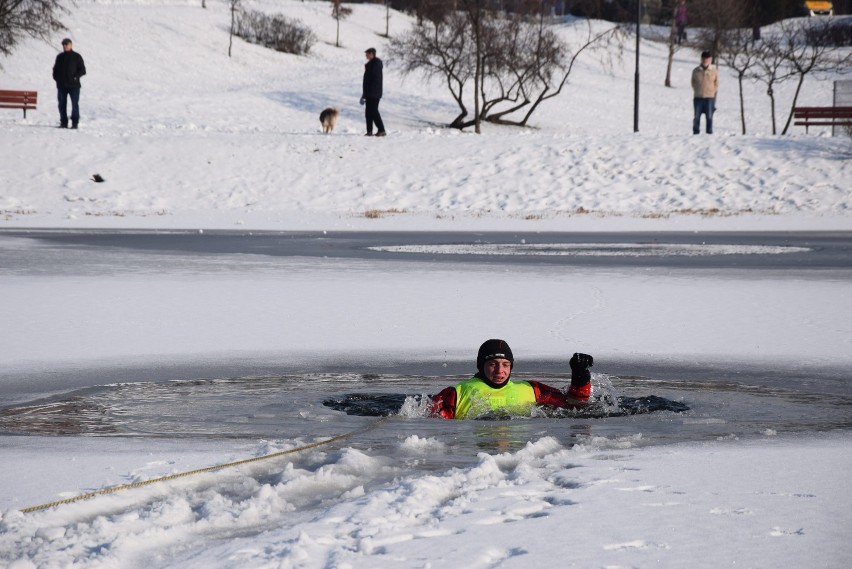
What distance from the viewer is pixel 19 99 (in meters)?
32.9

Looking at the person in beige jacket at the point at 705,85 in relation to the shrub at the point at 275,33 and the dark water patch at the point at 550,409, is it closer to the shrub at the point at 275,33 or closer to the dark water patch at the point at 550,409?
the dark water patch at the point at 550,409

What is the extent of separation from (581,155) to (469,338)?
19196 millimetres

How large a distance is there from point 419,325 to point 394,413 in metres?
3.06

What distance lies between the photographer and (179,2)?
69.7 metres

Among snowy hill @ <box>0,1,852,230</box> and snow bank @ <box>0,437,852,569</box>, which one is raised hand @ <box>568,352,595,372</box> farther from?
snowy hill @ <box>0,1,852,230</box>

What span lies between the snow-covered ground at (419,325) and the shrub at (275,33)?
93.2 ft

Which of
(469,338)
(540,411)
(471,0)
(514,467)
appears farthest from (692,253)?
(471,0)

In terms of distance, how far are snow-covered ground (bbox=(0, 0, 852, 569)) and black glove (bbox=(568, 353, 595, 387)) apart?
3.73ft

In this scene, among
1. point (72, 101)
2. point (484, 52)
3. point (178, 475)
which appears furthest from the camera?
point (484, 52)

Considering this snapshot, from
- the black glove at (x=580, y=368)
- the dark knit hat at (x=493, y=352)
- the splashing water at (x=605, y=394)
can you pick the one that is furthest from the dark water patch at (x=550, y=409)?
the dark knit hat at (x=493, y=352)

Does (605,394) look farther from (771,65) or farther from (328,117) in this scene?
(771,65)

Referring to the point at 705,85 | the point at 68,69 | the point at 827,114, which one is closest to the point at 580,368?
the point at 705,85

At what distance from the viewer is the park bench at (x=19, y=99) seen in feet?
107

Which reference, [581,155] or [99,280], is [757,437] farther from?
[581,155]
